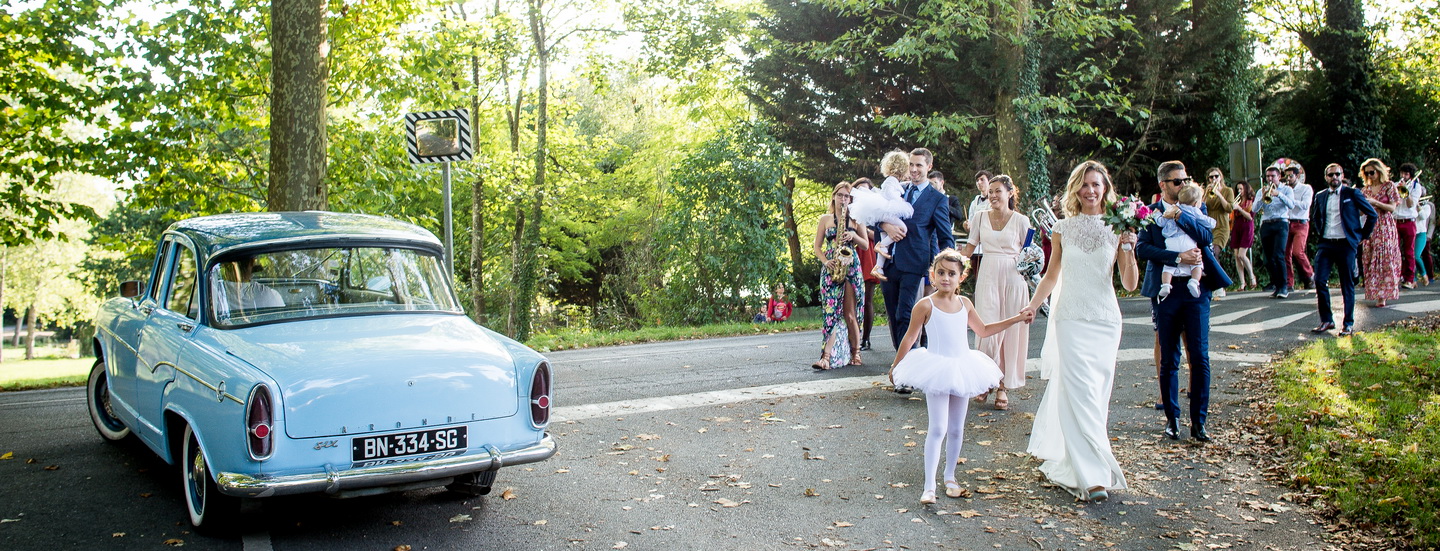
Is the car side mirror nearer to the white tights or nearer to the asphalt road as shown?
the asphalt road

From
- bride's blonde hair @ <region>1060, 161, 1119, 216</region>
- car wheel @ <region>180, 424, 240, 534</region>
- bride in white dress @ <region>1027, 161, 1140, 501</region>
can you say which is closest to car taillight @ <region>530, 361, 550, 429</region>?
car wheel @ <region>180, 424, 240, 534</region>

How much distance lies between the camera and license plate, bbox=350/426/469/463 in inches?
206

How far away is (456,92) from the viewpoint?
17078mm

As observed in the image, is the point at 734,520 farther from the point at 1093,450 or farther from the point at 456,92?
the point at 456,92

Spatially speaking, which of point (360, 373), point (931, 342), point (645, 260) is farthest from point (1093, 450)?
point (645, 260)

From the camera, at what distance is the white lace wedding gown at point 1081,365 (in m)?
6.07

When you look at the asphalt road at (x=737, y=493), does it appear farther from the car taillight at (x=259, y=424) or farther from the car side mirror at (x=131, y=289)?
the car side mirror at (x=131, y=289)

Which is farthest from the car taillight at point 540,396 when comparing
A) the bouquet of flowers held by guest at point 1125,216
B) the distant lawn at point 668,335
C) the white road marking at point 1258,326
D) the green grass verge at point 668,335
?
the white road marking at point 1258,326

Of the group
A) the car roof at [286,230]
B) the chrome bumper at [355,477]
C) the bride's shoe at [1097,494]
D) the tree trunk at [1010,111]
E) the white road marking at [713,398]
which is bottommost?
the bride's shoe at [1097,494]

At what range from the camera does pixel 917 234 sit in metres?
9.41

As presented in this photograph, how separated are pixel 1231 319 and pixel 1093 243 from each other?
950 centimetres

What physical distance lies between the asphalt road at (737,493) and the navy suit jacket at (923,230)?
126cm

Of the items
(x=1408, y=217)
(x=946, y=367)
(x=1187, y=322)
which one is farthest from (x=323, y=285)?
(x=1408, y=217)

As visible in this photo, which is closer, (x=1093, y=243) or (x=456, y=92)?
(x=1093, y=243)
